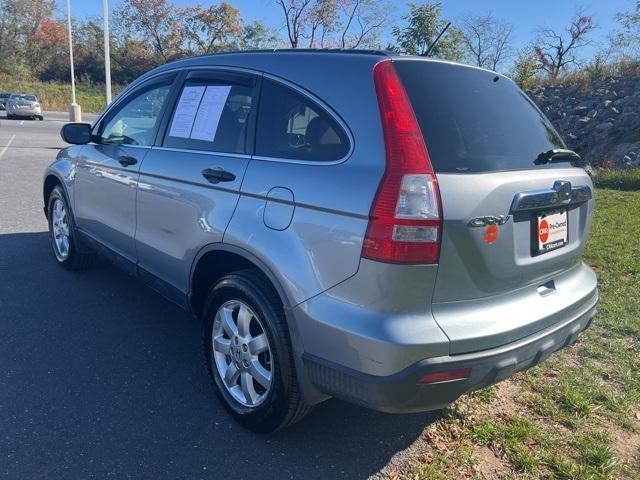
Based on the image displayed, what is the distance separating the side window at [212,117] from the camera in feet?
9.40

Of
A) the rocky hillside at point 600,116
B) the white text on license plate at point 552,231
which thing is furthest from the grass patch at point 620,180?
the white text on license plate at point 552,231

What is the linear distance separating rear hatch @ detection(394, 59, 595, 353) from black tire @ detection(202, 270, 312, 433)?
757 millimetres

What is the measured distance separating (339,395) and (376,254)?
649 millimetres

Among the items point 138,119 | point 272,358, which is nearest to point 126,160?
point 138,119

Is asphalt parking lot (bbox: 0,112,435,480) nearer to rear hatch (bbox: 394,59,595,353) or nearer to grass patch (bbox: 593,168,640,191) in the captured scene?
rear hatch (bbox: 394,59,595,353)

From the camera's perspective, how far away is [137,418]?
2854 millimetres

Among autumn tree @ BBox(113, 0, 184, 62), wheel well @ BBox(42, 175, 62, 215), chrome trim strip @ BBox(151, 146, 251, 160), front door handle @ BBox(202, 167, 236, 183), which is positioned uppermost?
autumn tree @ BBox(113, 0, 184, 62)

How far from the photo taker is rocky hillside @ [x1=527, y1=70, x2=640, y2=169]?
13.9 meters

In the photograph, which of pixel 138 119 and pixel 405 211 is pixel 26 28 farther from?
pixel 405 211

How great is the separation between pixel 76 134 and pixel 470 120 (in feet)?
11.3

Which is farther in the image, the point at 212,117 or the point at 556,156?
the point at 212,117

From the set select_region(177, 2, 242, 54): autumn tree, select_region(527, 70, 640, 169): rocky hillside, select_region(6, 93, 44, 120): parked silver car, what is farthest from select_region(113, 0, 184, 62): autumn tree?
select_region(527, 70, 640, 169): rocky hillside

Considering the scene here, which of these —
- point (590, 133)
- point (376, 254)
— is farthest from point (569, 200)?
point (590, 133)

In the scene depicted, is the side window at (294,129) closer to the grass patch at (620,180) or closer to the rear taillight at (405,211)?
the rear taillight at (405,211)
